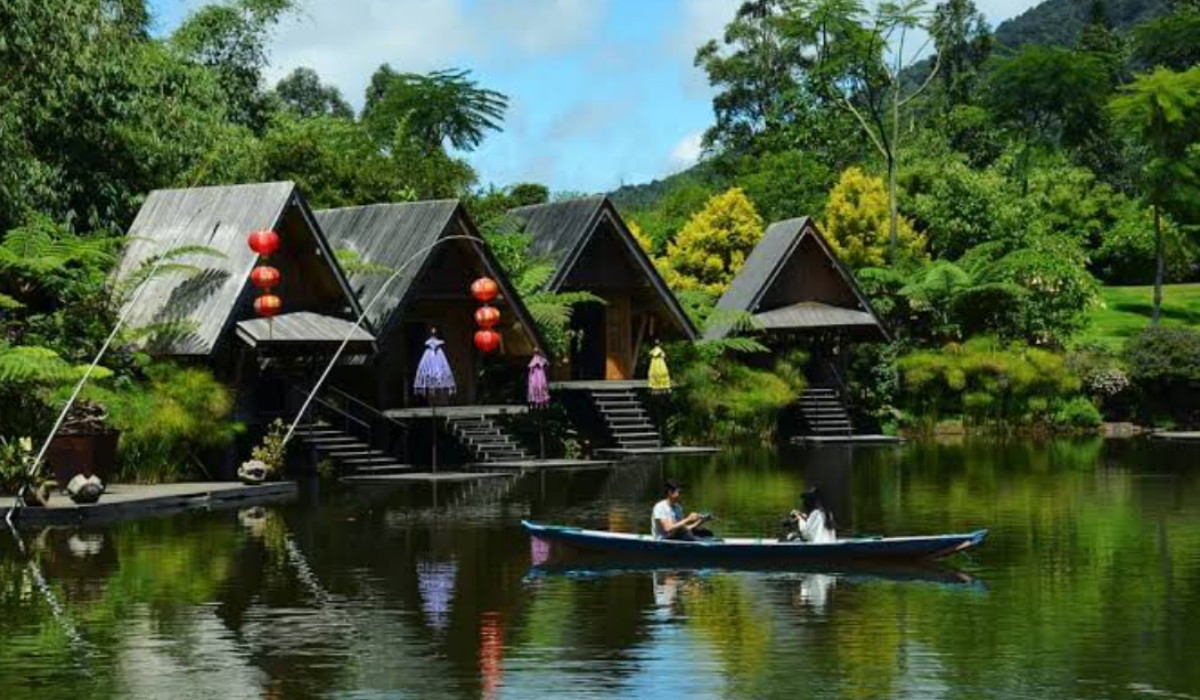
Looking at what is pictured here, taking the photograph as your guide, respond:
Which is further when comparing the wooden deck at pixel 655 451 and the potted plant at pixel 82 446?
the wooden deck at pixel 655 451

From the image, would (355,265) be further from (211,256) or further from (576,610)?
(576,610)

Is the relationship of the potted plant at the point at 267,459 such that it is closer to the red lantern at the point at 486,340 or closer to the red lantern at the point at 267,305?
the red lantern at the point at 267,305

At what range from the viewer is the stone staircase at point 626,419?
4703 cm

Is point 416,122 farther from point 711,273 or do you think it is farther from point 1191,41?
point 1191,41

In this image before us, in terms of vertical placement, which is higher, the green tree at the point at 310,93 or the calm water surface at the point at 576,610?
the green tree at the point at 310,93

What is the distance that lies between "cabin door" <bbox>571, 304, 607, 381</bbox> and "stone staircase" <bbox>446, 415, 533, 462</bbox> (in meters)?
8.30

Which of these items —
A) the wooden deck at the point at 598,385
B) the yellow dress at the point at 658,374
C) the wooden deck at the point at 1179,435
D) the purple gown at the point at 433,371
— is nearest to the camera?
the purple gown at the point at 433,371

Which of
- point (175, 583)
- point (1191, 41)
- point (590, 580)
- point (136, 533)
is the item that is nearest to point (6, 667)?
point (175, 583)

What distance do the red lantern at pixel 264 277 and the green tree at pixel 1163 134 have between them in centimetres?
3269

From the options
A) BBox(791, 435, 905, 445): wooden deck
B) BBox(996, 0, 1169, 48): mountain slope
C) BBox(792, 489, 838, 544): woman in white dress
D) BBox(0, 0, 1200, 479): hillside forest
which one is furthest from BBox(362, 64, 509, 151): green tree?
BBox(996, 0, 1169, 48): mountain slope

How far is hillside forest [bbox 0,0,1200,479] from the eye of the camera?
3759cm

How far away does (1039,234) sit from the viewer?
64625mm

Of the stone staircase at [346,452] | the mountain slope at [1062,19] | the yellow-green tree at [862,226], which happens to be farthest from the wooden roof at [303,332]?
the mountain slope at [1062,19]

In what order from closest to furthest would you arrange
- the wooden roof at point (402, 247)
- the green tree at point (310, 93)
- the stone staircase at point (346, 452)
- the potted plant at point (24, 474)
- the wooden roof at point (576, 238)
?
the potted plant at point (24, 474) < the stone staircase at point (346, 452) < the wooden roof at point (402, 247) < the wooden roof at point (576, 238) < the green tree at point (310, 93)
